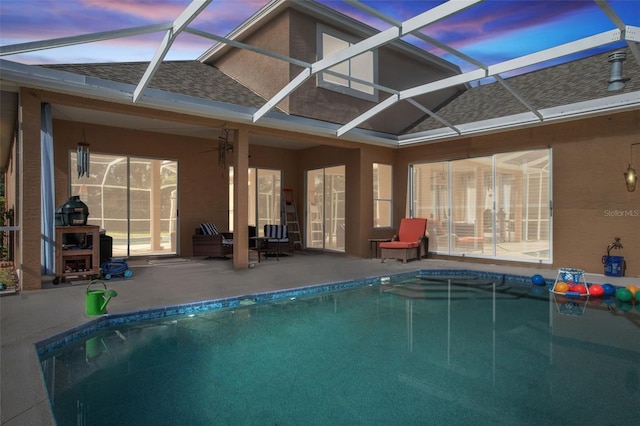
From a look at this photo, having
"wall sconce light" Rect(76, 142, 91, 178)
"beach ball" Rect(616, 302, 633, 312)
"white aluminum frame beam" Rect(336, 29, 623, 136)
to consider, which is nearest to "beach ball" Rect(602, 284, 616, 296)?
"beach ball" Rect(616, 302, 633, 312)

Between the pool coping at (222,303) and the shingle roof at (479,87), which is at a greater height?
the shingle roof at (479,87)

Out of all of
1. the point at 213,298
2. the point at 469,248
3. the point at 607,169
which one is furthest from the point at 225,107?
the point at 607,169

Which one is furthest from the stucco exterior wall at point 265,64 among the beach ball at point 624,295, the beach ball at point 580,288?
the beach ball at point 624,295

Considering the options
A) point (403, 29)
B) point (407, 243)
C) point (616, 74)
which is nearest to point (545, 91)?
point (616, 74)

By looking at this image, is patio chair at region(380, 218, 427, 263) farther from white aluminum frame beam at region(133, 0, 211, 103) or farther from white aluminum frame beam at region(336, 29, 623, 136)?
white aluminum frame beam at region(133, 0, 211, 103)

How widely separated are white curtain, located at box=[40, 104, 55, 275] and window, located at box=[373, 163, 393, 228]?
7.25 meters

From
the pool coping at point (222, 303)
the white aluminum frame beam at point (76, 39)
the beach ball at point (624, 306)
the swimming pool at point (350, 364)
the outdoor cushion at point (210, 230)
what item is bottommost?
the swimming pool at point (350, 364)

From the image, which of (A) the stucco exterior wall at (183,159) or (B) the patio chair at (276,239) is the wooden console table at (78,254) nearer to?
(A) the stucco exterior wall at (183,159)

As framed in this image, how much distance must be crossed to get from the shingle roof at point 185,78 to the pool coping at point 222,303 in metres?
4.01

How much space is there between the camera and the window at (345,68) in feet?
34.0

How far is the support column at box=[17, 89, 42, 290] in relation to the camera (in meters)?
5.82

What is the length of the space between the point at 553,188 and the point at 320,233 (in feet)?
20.1

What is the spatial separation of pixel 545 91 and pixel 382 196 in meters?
4.54

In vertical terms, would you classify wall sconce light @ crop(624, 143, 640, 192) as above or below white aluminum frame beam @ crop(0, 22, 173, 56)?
below
